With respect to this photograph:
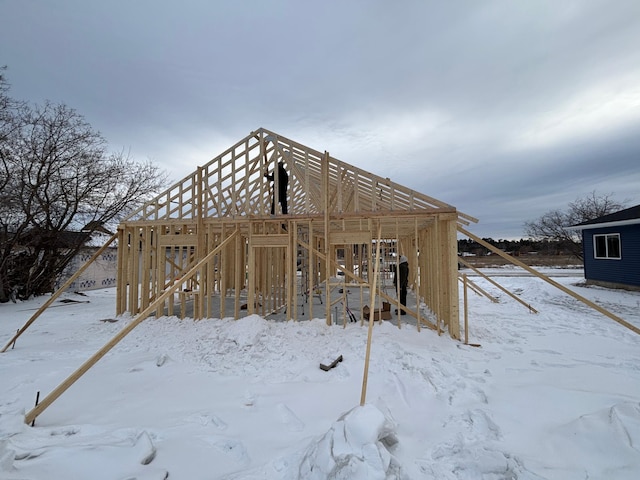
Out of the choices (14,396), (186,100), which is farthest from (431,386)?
(186,100)

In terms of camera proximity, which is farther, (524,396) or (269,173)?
(269,173)

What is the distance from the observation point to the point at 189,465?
2.93 m

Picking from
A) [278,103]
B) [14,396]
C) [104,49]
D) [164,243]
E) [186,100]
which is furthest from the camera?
[278,103]

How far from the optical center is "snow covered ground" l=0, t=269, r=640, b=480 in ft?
9.14

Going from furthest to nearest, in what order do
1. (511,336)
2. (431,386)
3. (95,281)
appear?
(95,281) → (511,336) → (431,386)

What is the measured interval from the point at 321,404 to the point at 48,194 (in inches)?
614

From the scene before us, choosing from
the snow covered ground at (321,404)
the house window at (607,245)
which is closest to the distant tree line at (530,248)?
the house window at (607,245)

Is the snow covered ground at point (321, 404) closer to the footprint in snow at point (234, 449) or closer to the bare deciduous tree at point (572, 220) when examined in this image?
the footprint in snow at point (234, 449)

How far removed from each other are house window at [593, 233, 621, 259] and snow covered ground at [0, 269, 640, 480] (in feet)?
33.0

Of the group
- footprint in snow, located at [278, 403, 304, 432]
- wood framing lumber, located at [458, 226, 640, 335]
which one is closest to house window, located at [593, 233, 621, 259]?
wood framing lumber, located at [458, 226, 640, 335]

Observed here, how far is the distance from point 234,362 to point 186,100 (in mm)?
8628

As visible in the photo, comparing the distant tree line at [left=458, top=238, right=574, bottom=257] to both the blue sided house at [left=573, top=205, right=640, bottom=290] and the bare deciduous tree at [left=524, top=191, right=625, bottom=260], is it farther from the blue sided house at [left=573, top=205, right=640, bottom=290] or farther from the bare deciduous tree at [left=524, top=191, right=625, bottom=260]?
the blue sided house at [left=573, top=205, right=640, bottom=290]

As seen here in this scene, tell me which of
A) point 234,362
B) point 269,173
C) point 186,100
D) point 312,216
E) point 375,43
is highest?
point 375,43

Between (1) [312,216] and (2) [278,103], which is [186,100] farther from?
(1) [312,216]
